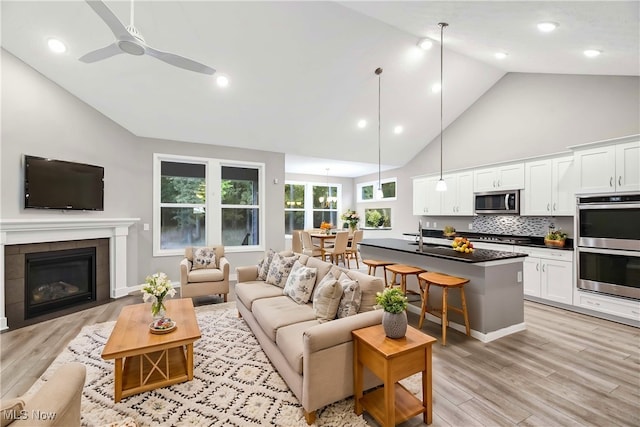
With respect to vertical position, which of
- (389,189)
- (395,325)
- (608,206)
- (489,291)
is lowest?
(489,291)

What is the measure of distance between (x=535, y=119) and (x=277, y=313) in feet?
18.1

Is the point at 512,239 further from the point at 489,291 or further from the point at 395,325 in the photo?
the point at 395,325

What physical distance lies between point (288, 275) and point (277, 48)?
304cm

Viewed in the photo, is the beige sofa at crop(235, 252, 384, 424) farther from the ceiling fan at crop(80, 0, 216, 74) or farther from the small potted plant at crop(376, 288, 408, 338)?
the ceiling fan at crop(80, 0, 216, 74)

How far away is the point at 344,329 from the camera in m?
2.03

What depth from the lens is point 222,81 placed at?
4.28m

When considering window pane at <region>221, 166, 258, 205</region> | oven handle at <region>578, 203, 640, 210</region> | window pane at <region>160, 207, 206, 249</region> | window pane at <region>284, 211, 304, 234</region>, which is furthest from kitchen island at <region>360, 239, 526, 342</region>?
window pane at <region>284, 211, 304, 234</region>

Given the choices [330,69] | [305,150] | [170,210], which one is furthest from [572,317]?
[170,210]

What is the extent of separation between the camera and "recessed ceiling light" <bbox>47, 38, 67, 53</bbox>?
3.38 meters

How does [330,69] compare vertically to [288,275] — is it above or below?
above

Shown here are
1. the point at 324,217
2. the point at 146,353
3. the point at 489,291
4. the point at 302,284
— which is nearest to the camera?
the point at 146,353

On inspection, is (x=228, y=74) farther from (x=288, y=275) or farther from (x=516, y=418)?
(x=516, y=418)

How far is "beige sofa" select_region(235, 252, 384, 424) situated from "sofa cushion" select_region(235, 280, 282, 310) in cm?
22

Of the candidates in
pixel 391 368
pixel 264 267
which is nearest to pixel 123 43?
pixel 264 267
